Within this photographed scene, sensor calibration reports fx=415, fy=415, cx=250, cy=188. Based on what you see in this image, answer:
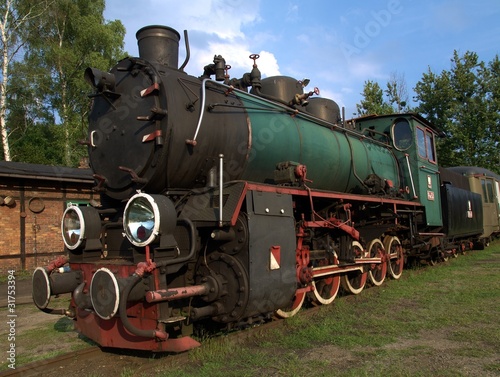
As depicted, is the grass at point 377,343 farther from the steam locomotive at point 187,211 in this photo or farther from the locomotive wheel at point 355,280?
the steam locomotive at point 187,211

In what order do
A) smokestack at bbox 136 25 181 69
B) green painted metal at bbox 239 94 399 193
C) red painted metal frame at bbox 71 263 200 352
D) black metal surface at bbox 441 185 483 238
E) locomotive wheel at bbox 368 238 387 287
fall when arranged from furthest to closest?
black metal surface at bbox 441 185 483 238
locomotive wheel at bbox 368 238 387 287
green painted metal at bbox 239 94 399 193
smokestack at bbox 136 25 181 69
red painted metal frame at bbox 71 263 200 352

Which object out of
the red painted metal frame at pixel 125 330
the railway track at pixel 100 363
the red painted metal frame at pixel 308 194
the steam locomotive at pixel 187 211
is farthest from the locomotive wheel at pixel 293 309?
the red painted metal frame at pixel 125 330

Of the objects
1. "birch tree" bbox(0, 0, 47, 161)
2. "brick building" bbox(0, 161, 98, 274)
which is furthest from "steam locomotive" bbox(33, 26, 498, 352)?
"birch tree" bbox(0, 0, 47, 161)

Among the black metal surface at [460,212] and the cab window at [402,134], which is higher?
the cab window at [402,134]

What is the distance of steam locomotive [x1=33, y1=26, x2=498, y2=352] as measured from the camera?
396 centimetres

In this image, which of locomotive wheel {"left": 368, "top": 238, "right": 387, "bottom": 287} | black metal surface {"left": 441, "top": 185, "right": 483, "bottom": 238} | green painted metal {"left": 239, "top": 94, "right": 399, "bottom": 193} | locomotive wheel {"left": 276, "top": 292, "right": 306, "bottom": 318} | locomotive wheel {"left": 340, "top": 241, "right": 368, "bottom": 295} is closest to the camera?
Answer: green painted metal {"left": 239, "top": 94, "right": 399, "bottom": 193}

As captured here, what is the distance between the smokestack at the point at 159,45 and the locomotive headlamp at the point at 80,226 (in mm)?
2004

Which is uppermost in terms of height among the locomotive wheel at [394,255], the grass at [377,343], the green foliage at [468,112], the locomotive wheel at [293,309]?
the green foliage at [468,112]

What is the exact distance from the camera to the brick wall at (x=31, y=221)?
12.6 m

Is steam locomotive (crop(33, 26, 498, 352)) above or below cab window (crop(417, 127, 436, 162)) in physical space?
below

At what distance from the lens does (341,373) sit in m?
3.85

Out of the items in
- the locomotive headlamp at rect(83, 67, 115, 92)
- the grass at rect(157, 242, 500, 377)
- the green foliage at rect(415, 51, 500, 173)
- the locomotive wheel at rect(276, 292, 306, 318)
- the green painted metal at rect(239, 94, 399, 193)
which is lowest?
the grass at rect(157, 242, 500, 377)

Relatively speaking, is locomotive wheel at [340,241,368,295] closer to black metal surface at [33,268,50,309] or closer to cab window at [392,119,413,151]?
cab window at [392,119,413,151]

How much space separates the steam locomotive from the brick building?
9.03 meters
